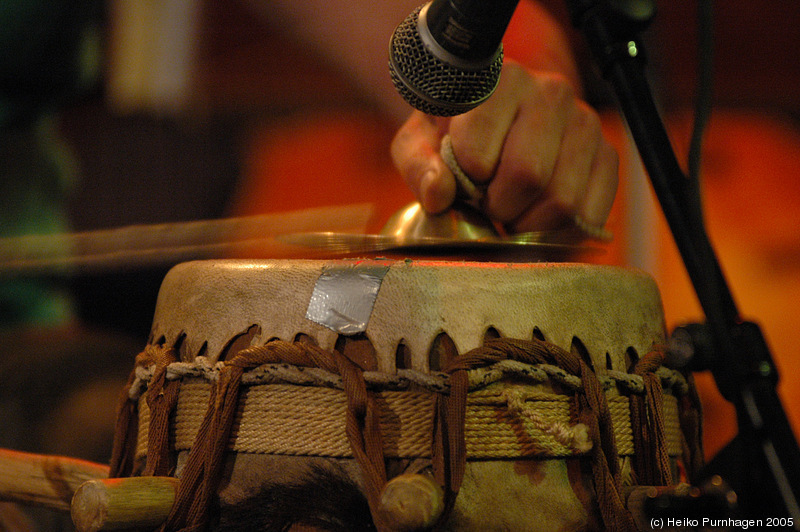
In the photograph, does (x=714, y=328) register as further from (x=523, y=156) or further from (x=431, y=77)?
(x=523, y=156)

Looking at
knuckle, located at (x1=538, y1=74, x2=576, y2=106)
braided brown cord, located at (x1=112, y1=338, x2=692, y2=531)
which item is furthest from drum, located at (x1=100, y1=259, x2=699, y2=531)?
knuckle, located at (x1=538, y1=74, x2=576, y2=106)

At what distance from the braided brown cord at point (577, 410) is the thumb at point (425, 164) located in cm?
24

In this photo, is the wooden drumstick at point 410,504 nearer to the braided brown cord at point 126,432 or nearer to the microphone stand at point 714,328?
the microphone stand at point 714,328

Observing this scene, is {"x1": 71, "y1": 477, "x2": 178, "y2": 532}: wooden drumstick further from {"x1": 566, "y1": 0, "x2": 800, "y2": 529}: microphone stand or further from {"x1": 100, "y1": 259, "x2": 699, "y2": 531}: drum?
{"x1": 566, "y1": 0, "x2": 800, "y2": 529}: microphone stand

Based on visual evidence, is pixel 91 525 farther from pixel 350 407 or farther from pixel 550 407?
pixel 550 407

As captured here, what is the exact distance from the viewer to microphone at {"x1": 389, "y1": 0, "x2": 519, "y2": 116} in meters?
0.41

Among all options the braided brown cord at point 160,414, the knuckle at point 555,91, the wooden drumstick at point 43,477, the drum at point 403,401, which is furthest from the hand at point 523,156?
the wooden drumstick at point 43,477

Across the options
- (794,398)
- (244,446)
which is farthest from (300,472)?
(794,398)

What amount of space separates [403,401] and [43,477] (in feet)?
1.38

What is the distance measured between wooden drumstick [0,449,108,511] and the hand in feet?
1.45

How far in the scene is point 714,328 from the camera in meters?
0.38

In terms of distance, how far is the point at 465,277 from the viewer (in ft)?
1.67

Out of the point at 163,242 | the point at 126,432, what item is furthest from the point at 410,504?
the point at 163,242

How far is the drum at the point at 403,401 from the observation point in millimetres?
474
